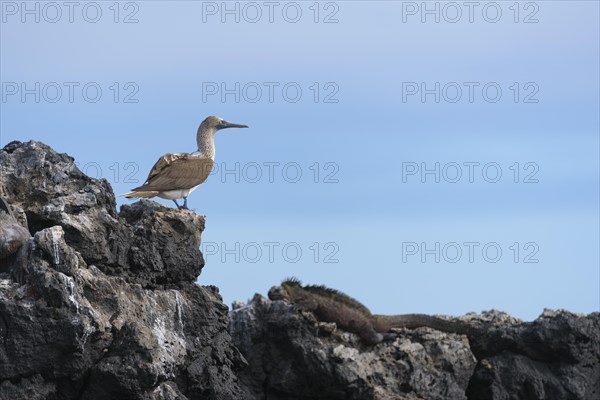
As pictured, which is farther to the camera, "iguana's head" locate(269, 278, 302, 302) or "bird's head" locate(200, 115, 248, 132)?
"bird's head" locate(200, 115, 248, 132)

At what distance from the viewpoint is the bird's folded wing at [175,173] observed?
20125mm

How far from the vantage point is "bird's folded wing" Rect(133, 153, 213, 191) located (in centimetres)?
2012

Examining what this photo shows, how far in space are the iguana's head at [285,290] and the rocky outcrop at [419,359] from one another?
1.60 feet

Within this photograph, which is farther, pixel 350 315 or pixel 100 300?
pixel 350 315

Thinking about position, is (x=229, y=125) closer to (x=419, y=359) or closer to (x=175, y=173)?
(x=175, y=173)

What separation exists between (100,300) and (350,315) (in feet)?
20.1

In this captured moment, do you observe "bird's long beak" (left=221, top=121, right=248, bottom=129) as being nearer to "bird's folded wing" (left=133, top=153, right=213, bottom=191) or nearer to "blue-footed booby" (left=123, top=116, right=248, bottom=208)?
"blue-footed booby" (left=123, top=116, right=248, bottom=208)

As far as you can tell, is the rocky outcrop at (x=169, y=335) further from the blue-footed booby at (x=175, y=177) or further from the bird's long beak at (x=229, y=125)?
the bird's long beak at (x=229, y=125)

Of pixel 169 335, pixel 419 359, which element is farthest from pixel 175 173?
pixel 419 359

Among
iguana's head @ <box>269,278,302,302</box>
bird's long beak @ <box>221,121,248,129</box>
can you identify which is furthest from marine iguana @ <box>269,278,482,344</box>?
bird's long beak @ <box>221,121,248,129</box>

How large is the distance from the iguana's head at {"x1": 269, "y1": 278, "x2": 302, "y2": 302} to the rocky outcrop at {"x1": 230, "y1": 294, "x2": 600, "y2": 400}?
487 mm

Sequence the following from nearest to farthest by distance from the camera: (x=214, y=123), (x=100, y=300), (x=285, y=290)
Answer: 1. (x=100, y=300)
2. (x=285, y=290)
3. (x=214, y=123)

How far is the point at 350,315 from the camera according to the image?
66.6ft

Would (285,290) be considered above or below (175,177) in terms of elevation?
below
